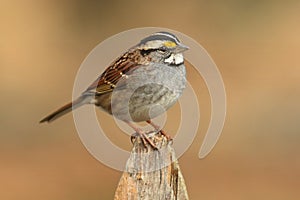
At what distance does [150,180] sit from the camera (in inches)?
189

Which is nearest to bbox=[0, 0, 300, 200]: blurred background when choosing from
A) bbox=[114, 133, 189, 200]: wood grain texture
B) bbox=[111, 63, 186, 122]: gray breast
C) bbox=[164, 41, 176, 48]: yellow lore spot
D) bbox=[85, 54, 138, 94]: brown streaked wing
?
bbox=[85, 54, 138, 94]: brown streaked wing

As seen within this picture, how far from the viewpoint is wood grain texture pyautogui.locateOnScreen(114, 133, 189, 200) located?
15.6ft

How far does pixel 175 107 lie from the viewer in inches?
418

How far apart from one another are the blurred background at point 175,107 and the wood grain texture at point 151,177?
4.14 meters

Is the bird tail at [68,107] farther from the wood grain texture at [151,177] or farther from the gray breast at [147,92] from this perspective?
the wood grain texture at [151,177]

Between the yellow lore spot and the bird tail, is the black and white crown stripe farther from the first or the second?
the bird tail

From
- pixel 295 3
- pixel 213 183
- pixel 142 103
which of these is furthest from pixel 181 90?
pixel 295 3

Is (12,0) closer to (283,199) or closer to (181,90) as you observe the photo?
(283,199)

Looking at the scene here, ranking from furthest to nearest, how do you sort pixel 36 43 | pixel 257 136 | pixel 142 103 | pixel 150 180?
pixel 36 43 < pixel 257 136 < pixel 142 103 < pixel 150 180

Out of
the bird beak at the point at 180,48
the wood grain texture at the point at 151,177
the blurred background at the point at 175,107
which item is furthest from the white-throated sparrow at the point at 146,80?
the blurred background at the point at 175,107

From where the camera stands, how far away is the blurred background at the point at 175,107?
9.69m

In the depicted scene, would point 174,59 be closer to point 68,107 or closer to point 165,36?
point 165,36

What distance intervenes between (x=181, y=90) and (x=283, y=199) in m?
3.95

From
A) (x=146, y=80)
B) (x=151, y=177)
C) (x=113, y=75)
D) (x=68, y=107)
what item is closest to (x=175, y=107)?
(x=68, y=107)
